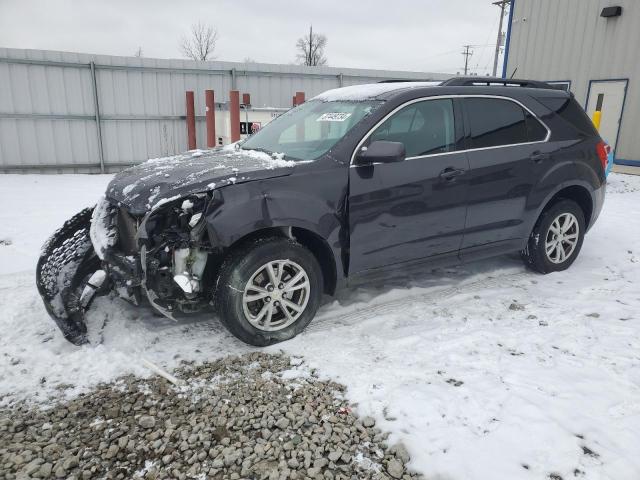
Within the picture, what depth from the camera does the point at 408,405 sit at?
2.74 meters

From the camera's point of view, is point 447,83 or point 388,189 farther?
point 447,83

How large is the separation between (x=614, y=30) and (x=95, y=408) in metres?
13.7

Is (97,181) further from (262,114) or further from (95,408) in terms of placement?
(95,408)

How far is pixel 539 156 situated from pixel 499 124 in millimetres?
531

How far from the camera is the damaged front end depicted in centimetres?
306

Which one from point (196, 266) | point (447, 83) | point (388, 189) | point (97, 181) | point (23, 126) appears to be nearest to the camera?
point (196, 266)

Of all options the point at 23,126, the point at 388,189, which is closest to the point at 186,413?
the point at 388,189

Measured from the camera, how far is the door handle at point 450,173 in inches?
153

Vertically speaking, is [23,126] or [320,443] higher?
[23,126]

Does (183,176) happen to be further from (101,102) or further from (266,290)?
(101,102)

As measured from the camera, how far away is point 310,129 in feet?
13.6

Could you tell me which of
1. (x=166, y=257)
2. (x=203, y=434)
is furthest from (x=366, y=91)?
(x=203, y=434)

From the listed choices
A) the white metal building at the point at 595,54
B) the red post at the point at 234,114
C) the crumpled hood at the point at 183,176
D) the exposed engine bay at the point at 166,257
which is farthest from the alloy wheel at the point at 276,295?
the white metal building at the point at 595,54

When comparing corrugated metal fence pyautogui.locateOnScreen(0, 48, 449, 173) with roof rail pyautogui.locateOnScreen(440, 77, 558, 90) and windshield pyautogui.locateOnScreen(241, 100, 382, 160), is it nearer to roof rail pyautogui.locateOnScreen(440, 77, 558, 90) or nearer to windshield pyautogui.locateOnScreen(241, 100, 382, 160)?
windshield pyautogui.locateOnScreen(241, 100, 382, 160)
